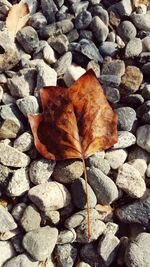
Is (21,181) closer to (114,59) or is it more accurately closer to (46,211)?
(46,211)

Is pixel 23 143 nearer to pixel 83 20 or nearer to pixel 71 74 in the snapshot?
pixel 71 74

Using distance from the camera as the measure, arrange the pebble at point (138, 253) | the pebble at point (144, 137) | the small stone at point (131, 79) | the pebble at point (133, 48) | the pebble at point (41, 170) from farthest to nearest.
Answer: the pebble at point (133, 48) → the small stone at point (131, 79) → the pebble at point (144, 137) → the pebble at point (41, 170) → the pebble at point (138, 253)

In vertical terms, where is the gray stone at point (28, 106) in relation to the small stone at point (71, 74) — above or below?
below

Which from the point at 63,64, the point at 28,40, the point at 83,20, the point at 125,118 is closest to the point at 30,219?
the point at 125,118

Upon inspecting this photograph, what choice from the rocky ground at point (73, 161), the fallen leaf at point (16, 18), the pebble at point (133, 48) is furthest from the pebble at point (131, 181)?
the fallen leaf at point (16, 18)

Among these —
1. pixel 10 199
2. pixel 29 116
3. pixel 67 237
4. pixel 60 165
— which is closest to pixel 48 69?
pixel 29 116

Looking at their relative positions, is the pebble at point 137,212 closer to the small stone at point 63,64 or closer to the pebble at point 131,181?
the pebble at point 131,181
